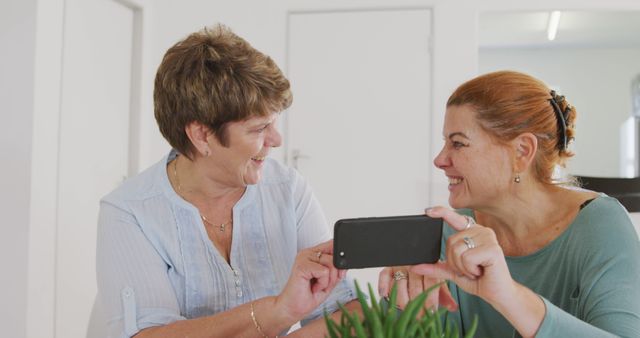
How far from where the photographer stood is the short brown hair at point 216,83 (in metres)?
1.37

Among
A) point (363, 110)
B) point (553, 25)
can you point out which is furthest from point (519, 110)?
point (553, 25)

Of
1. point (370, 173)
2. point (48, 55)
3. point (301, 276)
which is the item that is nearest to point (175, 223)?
point (301, 276)

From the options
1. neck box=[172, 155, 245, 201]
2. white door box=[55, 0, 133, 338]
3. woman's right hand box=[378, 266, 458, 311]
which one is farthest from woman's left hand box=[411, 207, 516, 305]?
white door box=[55, 0, 133, 338]

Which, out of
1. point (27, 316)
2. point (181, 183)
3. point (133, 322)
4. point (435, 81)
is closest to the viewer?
point (133, 322)

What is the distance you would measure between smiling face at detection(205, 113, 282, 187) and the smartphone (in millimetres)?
492

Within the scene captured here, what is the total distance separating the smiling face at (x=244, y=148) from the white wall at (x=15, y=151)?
6.27 ft

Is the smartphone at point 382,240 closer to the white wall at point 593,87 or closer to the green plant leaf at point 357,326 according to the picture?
the green plant leaf at point 357,326

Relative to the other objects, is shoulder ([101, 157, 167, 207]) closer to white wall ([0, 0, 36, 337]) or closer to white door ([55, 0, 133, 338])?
white wall ([0, 0, 36, 337])

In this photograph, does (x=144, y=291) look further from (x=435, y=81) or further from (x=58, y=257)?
(x=435, y=81)

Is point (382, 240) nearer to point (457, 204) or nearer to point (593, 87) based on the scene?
point (457, 204)

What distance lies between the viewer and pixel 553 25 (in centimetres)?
721

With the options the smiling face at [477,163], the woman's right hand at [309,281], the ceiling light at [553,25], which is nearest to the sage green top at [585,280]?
the smiling face at [477,163]

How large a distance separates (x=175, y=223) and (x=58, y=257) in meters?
2.09

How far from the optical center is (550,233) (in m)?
1.41
